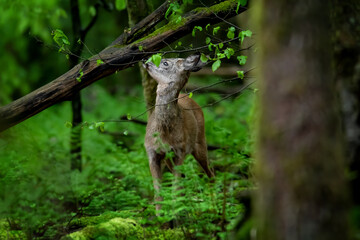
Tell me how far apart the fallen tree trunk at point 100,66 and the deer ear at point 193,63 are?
1.19m

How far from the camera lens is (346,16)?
13.8 feet

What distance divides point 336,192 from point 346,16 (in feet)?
6.16

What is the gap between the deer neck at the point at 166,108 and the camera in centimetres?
812

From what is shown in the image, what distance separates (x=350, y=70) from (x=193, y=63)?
4125mm

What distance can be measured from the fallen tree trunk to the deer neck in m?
1.38

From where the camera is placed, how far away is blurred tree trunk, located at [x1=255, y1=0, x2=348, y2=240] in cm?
299

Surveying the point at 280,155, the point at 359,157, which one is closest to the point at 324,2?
the point at 280,155

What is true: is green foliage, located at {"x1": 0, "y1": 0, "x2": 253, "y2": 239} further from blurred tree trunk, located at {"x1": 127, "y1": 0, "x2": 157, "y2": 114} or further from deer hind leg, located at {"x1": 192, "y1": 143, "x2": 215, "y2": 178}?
blurred tree trunk, located at {"x1": 127, "y1": 0, "x2": 157, "y2": 114}

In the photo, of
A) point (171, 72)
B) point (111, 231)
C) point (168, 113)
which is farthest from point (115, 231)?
point (171, 72)

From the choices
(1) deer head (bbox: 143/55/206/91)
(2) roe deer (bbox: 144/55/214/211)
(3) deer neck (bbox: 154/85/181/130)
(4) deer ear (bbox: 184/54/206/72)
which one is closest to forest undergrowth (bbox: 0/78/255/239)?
(2) roe deer (bbox: 144/55/214/211)

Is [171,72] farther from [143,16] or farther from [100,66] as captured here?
[100,66]

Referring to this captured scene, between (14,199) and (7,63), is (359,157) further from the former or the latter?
(7,63)

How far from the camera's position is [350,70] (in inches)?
162

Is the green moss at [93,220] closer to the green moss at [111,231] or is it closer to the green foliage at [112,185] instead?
the green foliage at [112,185]
